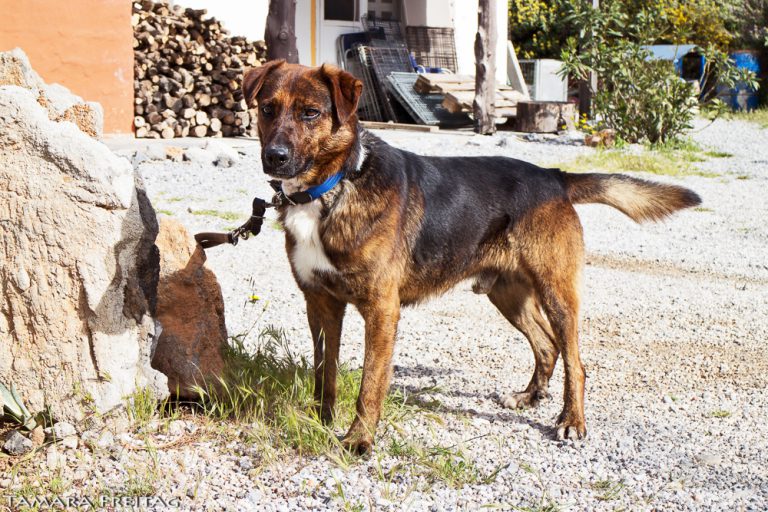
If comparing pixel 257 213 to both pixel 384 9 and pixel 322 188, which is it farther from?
pixel 384 9

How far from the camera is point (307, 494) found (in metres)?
3.13

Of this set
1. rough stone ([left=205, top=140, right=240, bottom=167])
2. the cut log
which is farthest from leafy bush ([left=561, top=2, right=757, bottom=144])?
rough stone ([left=205, top=140, right=240, bottom=167])

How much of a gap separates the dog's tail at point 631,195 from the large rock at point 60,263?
2.16m

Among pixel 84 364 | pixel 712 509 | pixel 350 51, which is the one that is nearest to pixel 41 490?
pixel 84 364

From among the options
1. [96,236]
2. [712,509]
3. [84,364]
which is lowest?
[712,509]

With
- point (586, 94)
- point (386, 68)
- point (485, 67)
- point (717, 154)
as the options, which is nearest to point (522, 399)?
point (717, 154)

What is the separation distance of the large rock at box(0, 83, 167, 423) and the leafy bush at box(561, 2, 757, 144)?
11.6 meters

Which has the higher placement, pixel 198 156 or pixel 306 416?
pixel 198 156

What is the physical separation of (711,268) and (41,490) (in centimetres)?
570

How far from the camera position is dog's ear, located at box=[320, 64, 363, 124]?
11.1 ft

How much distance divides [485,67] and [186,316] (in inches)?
448

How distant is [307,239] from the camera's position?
3467 millimetres

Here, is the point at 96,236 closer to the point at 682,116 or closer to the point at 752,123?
the point at 682,116

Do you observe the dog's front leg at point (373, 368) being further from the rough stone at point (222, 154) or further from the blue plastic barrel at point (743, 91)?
the blue plastic barrel at point (743, 91)
